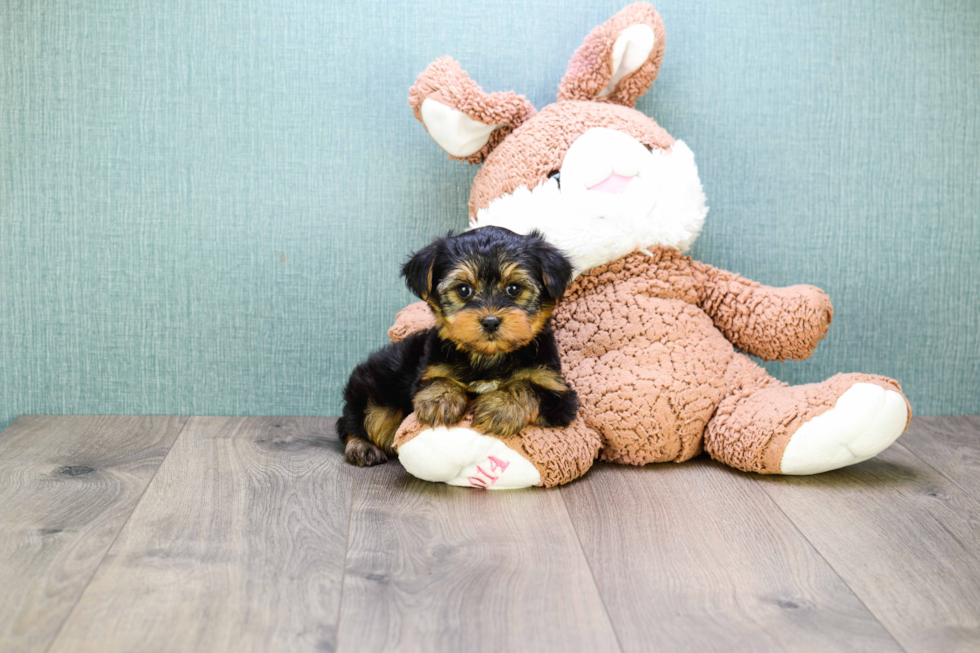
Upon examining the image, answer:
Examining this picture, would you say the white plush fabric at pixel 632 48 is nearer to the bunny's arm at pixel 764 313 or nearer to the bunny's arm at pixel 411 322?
the bunny's arm at pixel 764 313

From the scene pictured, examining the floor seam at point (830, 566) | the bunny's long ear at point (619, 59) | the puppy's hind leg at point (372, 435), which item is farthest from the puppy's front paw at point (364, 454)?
the bunny's long ear at point (619, 59)

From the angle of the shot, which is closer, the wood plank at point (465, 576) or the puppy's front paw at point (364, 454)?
the wood plank at point (465, 576)

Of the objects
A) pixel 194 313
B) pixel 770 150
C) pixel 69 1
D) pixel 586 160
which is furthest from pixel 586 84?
pixel 69 1

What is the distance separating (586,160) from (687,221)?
33 cm

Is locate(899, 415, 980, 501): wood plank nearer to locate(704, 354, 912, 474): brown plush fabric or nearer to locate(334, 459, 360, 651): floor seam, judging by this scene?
locate(704, 354, 912, 474): brown plush fabric

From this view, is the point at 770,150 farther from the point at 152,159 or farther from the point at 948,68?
the point at 152,159

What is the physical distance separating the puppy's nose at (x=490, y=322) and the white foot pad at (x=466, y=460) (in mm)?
273

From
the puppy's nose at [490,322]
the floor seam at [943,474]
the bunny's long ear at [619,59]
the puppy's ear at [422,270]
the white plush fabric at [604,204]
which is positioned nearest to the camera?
the puppy's nose at [490,322]

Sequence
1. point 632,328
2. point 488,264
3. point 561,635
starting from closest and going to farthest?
1. point 561,635
2. point 488,264
3. point 632,328

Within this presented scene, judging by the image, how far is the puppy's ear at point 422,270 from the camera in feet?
6.30

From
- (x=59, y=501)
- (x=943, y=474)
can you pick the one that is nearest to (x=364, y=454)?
(x=59, y=501)

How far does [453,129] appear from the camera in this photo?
89.4 inches

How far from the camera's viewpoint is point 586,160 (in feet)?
7.07

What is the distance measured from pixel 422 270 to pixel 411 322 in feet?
1.43
